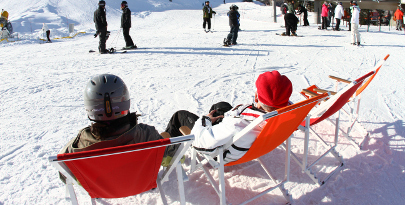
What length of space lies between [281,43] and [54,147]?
9336 millimetres

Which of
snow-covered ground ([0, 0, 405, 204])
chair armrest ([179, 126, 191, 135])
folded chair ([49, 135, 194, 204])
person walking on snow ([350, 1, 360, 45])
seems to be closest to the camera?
folded chair ([49, 135, 194, 204])

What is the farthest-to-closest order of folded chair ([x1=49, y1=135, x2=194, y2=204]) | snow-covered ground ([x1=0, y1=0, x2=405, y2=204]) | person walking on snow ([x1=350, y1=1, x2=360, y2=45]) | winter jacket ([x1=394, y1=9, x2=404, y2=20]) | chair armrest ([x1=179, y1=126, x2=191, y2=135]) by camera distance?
winter jacket ([x1=394, y1=9, x2=404, y2=20]) < person walking on snow ([x1=350, y1=1, x2=360, y2=45]) < snow-covered ground ([x1=0, y1=0, x2=405, y2=204]) < chair armrest ([x1=179, y1=126, x2=191, y2=135]) < folded chair ([x1=49, y1=135, x2=194, y2=204])

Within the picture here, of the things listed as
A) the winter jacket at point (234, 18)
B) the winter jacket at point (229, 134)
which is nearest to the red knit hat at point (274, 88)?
the winter jacket at point (229, 134)

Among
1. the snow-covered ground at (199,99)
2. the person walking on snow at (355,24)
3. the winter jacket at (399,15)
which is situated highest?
the winter jacket at (399,15)

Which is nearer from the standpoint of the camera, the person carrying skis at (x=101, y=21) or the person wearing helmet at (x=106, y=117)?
the person wearing helmet at (x=106, y=117)

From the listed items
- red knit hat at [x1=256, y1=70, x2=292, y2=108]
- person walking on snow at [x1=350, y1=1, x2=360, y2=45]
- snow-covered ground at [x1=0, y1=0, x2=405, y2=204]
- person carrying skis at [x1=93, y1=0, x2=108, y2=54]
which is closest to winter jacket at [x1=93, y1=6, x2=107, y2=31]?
person carrying skis at [x1=93, y1=0, x2=108, y2=54]

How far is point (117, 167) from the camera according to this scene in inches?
63.9

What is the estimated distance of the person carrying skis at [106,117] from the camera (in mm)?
1858

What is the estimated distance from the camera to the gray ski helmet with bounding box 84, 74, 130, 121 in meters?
1.87

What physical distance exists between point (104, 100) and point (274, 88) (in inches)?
46.6

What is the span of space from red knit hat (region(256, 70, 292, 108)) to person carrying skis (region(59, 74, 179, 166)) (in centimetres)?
98

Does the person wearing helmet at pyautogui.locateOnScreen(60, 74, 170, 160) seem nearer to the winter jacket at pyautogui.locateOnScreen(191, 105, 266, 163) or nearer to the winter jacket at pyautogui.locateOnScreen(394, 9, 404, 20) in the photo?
the winter jacket at pyautogui.locateOnScreen(191, 105, 266, 163)

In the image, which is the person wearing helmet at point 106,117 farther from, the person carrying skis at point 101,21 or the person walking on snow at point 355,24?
the person walking on snow at point 355,24

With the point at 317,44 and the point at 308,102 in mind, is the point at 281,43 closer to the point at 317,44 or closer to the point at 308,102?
the point at 317,44
